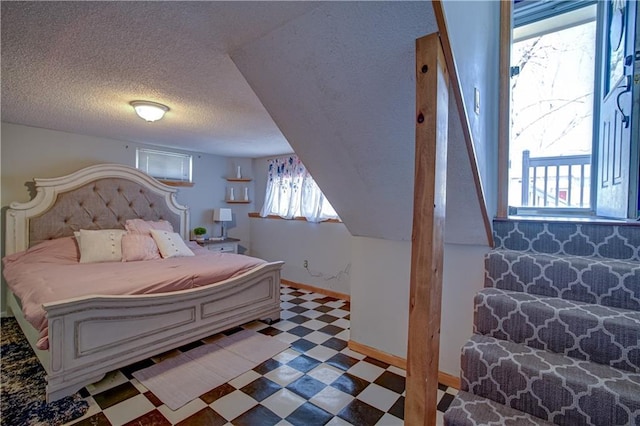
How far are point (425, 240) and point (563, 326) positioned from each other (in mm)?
890

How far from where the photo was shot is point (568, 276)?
4.95 ft

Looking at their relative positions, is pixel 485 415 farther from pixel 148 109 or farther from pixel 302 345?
pixel 148 109

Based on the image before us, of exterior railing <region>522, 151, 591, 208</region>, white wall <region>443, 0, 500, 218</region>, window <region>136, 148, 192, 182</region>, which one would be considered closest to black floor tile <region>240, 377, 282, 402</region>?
white wall <region>443, 0, 500, 218</region>

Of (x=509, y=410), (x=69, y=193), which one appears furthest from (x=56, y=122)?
(x=509, y=410)

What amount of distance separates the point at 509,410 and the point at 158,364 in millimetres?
2242

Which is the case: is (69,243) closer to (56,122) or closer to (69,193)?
(69,193)

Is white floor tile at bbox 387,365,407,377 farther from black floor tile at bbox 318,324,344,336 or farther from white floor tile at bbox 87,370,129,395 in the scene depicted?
white floor tile at bbox 87,370,129,395

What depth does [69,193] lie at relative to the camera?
10.4ft

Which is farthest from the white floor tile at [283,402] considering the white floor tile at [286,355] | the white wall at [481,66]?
the white wall at [481,66]

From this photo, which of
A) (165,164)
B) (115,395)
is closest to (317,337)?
(115,395)

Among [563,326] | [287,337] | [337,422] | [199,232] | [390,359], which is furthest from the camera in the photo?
[199,232]

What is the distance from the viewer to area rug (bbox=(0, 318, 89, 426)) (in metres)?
1.60

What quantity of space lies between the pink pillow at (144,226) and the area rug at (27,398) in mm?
1390

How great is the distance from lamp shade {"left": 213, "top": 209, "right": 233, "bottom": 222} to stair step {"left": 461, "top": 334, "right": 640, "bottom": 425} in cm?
384
